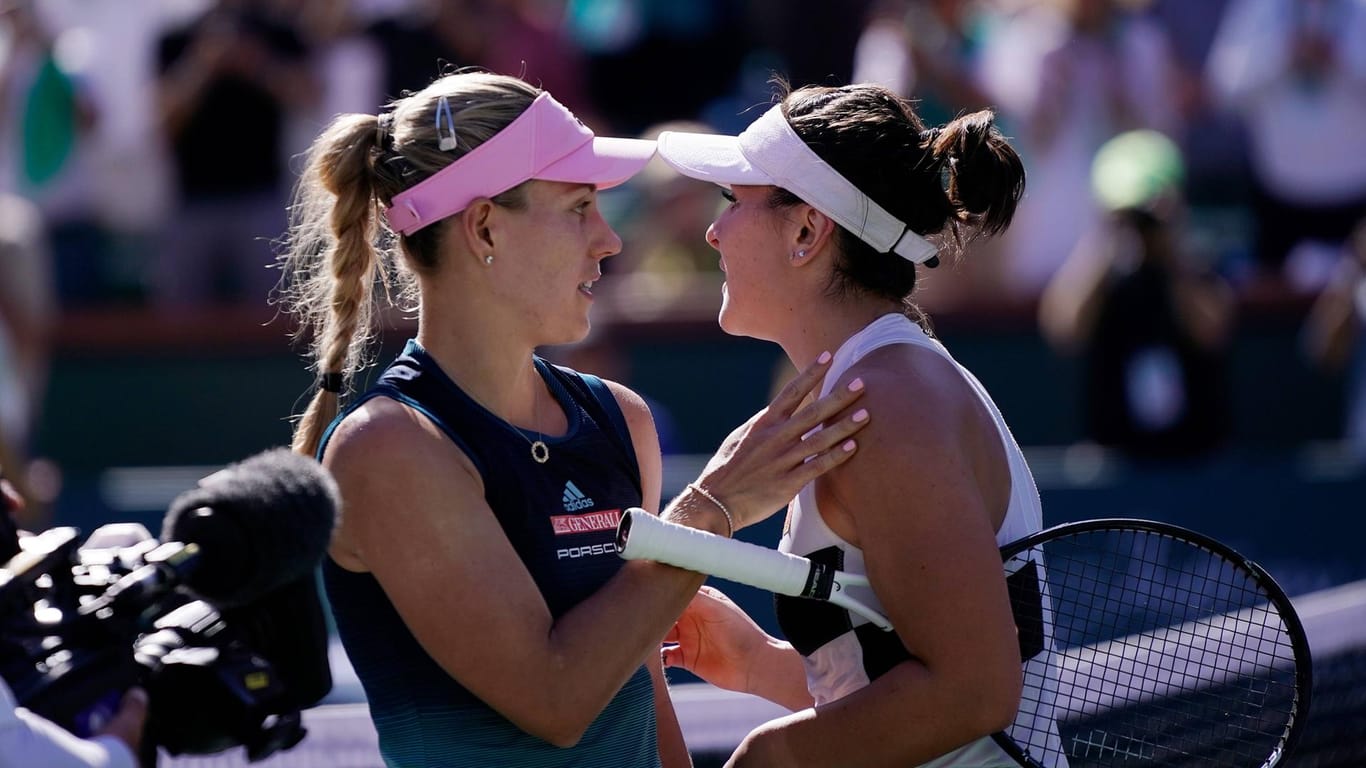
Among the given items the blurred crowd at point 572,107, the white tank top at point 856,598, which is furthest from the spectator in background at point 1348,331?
the white tank top at point 856,598

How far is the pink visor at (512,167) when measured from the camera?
113 inches

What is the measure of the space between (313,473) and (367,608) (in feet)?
1.63

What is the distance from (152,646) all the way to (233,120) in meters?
6.00

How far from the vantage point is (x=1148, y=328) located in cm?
727

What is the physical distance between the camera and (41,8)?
8141 mm

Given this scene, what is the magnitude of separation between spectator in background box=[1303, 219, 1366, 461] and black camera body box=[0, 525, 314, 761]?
6.19m

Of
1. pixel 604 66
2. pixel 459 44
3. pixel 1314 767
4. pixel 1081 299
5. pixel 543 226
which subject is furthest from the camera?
pixel 604 66

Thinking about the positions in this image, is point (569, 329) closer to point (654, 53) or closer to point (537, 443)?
point (537, 443)

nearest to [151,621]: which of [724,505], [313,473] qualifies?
[313,473]

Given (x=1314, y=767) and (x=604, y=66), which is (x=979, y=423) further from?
(x=604, y=66)

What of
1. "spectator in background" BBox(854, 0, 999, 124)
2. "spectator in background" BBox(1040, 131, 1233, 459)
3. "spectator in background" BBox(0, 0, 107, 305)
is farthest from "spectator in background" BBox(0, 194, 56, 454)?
"spectator in background" BBox(1040, 131, 1233, 459)

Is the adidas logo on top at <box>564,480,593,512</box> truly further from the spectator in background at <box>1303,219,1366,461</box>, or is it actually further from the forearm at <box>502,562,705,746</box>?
the spectator in background at <box>1303,219,1366,461</box>

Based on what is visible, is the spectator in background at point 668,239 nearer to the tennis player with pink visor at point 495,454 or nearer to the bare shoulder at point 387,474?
the tennis player with pink visor at point 495,454

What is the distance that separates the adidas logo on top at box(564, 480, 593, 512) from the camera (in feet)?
9.24
